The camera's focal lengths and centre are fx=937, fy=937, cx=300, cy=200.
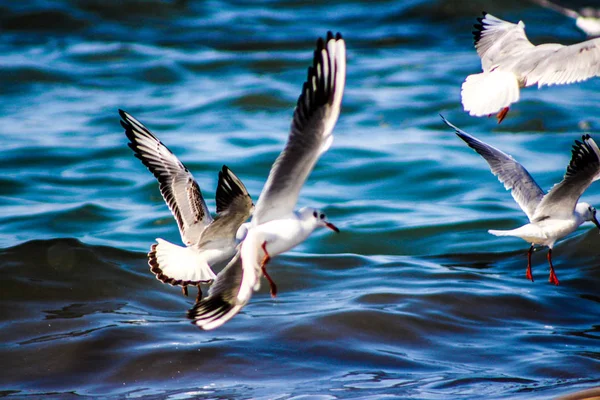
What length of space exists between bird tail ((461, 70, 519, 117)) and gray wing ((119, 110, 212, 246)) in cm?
201

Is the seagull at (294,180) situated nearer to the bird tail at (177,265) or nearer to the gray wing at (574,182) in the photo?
the bird tail at (177,265)

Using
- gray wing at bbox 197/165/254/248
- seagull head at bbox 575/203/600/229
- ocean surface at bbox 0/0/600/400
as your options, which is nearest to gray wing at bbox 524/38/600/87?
seagull head at bbox 575/203/600/229

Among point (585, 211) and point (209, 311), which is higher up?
point (585, 211)

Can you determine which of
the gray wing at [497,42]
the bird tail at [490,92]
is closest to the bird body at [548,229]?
the bird tail at [490,92]

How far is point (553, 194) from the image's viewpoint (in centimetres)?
675

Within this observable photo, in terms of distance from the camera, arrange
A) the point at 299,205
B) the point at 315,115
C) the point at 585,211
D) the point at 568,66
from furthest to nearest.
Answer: the point at 299,205 → the point at 585,211 → the point at 568,66 → the point at 315,115

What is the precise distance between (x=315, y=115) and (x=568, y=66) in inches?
108

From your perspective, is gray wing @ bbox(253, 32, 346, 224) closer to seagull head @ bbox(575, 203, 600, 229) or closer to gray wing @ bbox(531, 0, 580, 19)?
gray wing @ bbox(531, 0, 580, 19)

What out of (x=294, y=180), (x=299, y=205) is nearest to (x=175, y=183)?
(x=294, y=180)

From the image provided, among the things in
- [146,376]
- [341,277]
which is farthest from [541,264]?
[146,376]

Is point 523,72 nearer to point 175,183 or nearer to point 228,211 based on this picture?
point 228,211

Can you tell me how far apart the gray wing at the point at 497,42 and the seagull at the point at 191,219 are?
2342mm

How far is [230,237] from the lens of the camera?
643cm

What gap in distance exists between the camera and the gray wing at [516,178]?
7156 millimetres
